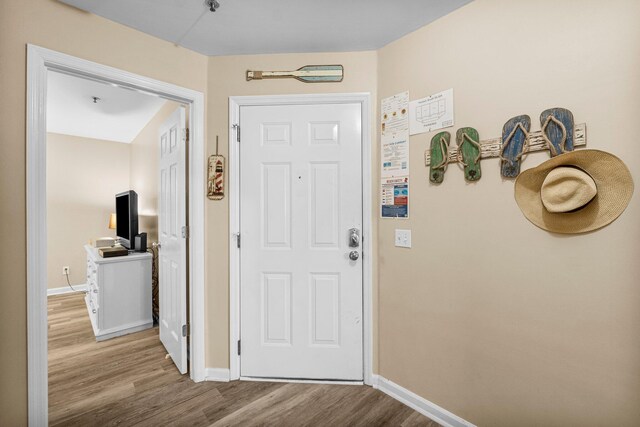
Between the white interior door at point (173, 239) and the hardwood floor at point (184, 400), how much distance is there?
24 centimetres

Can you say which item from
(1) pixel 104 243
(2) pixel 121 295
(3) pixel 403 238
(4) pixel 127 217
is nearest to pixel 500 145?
(3) pixel 403 238

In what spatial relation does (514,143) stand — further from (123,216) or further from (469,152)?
(123,216)

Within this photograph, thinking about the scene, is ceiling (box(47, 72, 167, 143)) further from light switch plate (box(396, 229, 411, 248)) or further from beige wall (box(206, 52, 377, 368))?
light switch plate (box(396, 229, 411, 248))

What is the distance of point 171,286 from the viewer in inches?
90.3

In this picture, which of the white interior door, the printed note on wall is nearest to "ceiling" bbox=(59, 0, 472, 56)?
the printed note on wall

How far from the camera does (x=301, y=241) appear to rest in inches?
78.4

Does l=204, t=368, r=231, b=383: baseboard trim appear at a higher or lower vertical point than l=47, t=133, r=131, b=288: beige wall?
lower

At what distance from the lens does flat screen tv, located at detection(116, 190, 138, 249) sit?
3.27 m

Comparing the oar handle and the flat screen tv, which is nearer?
the oar handle

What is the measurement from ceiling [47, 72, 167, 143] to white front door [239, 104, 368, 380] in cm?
139

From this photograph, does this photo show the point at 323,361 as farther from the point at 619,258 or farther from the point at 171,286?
the point at 619,258

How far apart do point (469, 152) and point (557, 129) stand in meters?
0.36

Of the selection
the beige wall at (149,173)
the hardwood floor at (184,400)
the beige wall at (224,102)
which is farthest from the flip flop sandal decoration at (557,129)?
the beige wall at (149,173)

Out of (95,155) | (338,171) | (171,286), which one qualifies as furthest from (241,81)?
(95,155)
